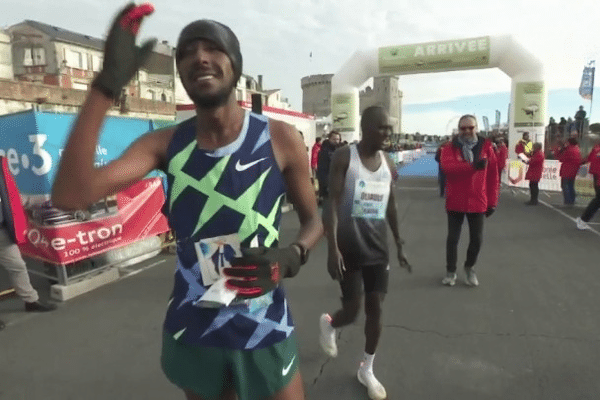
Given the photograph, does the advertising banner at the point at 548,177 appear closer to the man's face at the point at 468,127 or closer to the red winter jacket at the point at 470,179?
the red winter jacket at the point at 470,179

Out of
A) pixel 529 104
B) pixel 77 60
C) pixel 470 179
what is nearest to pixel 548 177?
pixel 529 104

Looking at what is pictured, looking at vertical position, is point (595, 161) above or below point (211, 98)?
below

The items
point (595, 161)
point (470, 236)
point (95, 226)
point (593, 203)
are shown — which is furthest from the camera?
point (595, 161)

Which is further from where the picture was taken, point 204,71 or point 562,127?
point 562,127

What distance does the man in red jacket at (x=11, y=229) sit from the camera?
149 inches

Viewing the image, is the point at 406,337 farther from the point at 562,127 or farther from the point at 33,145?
the point at 562,127

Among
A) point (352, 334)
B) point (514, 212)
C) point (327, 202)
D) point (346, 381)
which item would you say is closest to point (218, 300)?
point (327, 202)

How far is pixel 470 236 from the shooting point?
4.57 m

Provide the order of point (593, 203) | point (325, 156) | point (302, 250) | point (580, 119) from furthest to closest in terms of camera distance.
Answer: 1. point (580, 119)
2. point (325, 156)
3. point (593, 203)
4. point (302, 250)

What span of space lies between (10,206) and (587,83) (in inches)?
907

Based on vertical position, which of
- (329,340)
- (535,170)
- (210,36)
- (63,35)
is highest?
(63,35)

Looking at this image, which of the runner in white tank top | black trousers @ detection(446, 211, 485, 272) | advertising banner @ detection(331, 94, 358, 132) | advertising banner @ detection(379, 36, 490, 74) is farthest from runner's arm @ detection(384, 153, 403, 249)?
advertising banner @ detection(331, 94, 358, 132)

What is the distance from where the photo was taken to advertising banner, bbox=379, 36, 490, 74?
44.3 feet

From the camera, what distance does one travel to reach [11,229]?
3.83 m
